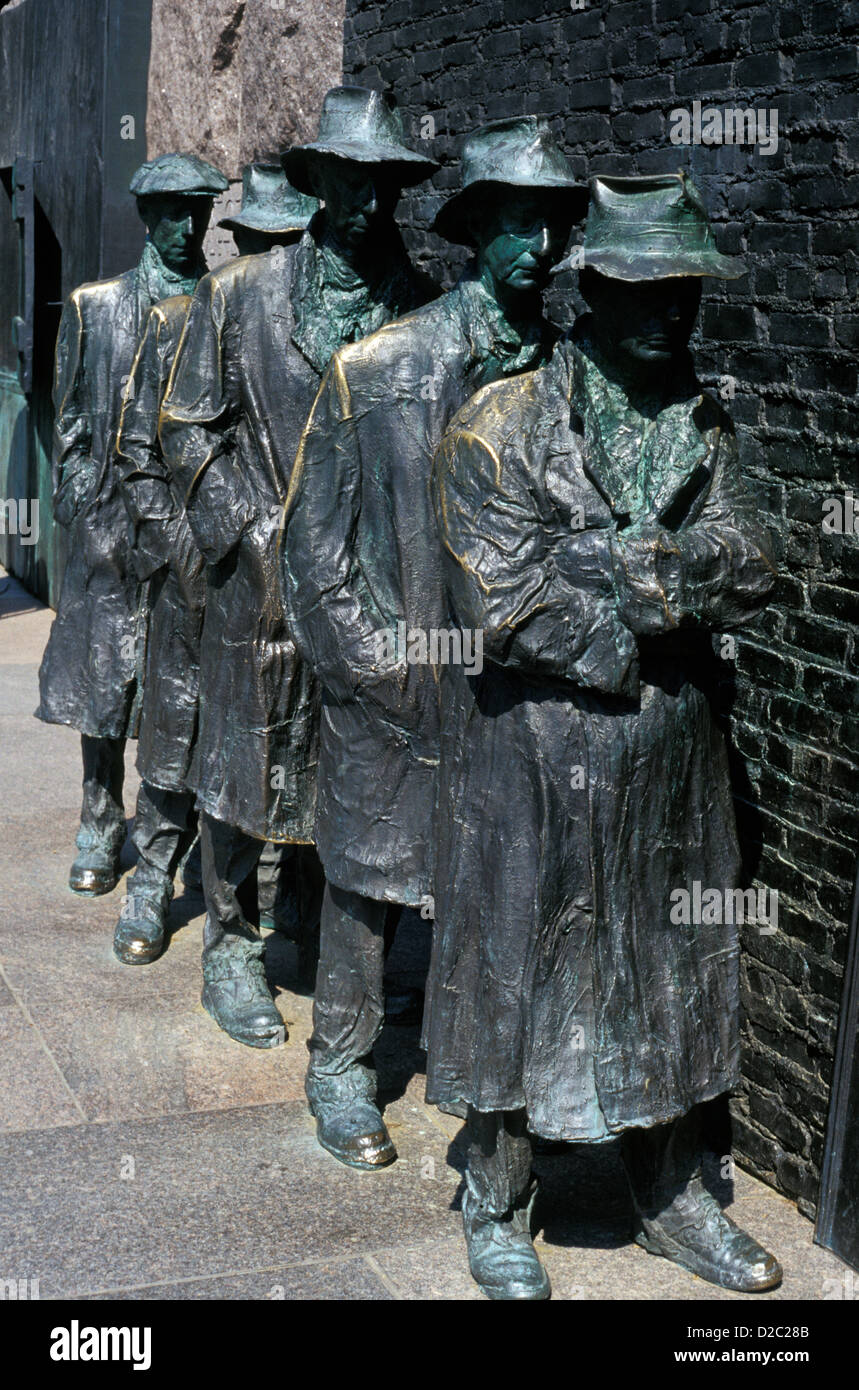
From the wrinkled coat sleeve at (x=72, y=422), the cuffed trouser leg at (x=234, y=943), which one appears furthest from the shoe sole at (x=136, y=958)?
the wrinkled coat sleeve at (x=72, y=422)

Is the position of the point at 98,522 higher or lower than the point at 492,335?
lower

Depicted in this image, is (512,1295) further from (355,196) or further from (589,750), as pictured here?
(355,196)

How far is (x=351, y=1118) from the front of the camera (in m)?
4.89

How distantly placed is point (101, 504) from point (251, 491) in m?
1.46

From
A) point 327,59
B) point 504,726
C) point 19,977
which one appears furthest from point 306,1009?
point 327,59

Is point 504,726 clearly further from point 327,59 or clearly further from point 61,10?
point 61,10

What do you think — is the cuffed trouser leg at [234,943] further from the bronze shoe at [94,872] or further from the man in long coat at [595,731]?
the man in long coat at [595,731]

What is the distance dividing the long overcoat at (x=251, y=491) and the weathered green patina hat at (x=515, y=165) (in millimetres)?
972

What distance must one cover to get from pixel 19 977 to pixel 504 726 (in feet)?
8.64

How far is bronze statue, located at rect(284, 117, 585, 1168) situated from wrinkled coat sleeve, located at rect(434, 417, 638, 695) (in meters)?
0.66

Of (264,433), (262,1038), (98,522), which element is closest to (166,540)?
(98,522)

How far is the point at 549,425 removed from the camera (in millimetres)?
3838

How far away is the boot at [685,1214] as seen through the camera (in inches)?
166

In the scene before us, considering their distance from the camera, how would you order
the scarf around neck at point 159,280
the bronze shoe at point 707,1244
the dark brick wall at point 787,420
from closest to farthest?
the bronze shoe at point 707,1244 < the dark brick wall at point 787,420 < the scarf around neck at point 159,280
